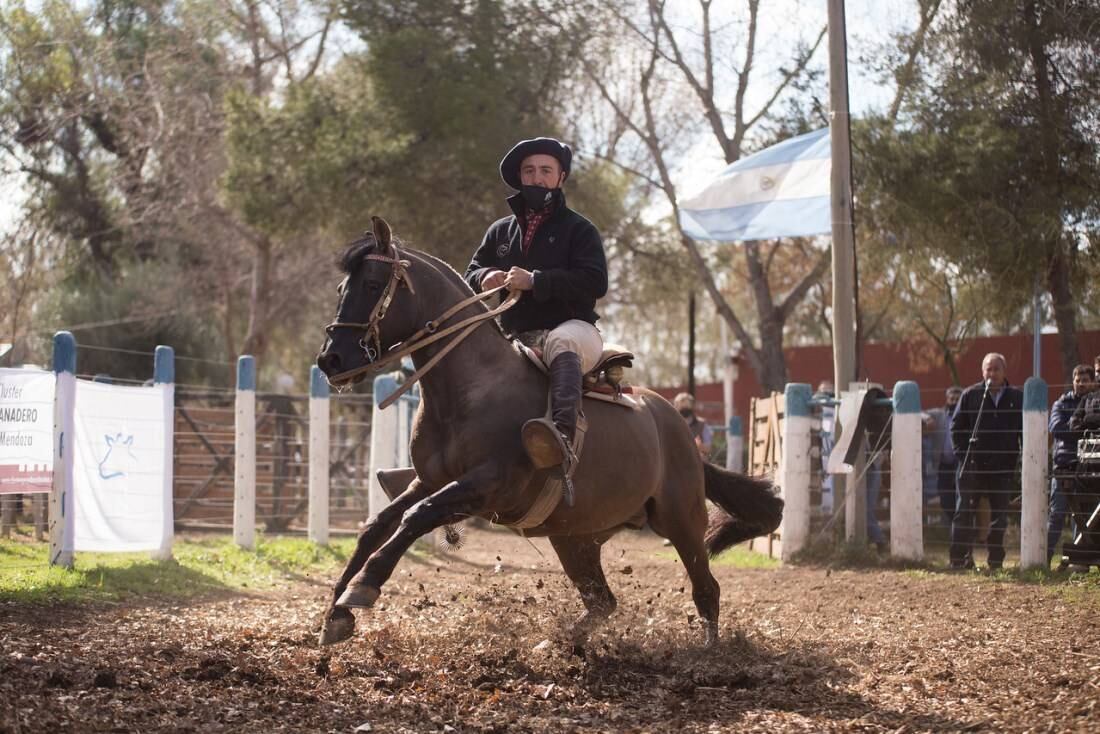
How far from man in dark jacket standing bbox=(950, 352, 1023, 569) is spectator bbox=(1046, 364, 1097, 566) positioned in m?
0.49

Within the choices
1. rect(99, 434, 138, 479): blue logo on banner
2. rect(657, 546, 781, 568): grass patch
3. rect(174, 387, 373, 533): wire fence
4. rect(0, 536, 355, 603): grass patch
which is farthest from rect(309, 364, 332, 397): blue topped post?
rect(657, 546, 781, 568): grass patch

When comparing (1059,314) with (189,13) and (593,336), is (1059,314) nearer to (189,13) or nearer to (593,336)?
(593,336)

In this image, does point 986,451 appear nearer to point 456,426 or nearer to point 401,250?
point 456,426

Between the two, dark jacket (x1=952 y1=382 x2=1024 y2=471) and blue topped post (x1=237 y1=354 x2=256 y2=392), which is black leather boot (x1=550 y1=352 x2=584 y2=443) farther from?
dark jacket (x1=952 y1=382 x2=1024 y2=471)

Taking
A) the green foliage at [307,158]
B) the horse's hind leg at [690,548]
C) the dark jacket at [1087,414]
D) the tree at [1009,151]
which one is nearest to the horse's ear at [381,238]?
the horse's hind leg at [690,548]

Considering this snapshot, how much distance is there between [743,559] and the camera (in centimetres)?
1434

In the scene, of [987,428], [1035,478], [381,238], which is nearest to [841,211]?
[987,428]

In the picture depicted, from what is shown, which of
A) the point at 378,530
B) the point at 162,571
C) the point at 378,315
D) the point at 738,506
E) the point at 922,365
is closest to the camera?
the point at 378,315

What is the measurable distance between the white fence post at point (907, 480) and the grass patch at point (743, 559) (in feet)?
4.91

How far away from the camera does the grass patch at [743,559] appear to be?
44.7ft

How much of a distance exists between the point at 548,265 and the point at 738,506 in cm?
263

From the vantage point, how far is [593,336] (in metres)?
7.13

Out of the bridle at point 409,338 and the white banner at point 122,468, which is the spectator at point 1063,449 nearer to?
the bridle at point 409,338

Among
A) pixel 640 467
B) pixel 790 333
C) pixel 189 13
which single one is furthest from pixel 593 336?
pixel 790 333
